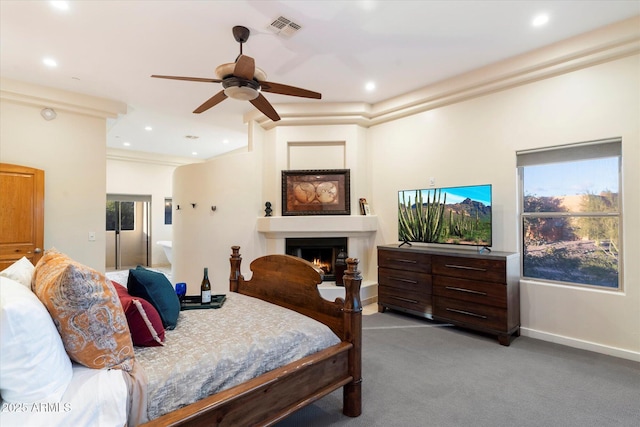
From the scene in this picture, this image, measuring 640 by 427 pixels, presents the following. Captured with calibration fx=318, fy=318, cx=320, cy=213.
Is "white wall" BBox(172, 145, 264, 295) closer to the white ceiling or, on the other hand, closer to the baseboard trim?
the white ceiling

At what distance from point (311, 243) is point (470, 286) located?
→ 2.33 meters

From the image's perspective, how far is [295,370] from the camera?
175cm

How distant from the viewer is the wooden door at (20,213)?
364 cm

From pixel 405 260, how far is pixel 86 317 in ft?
11.4

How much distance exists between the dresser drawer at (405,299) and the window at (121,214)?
6875mm

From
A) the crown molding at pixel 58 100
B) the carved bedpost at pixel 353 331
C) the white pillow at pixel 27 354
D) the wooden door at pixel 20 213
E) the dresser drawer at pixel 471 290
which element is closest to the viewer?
the white pillow at pixel 27 354

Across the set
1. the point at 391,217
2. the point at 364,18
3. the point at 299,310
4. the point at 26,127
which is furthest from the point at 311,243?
the point at 26,127

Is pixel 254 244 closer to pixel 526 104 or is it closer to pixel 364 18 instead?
pixel 364 18

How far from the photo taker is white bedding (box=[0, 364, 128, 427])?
43.6 inches

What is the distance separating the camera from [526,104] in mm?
3541

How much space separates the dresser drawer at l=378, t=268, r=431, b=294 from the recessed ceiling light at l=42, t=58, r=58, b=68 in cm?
454

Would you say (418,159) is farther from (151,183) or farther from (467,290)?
(151,183)

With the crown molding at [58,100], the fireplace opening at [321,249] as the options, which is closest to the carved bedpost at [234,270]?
the fireplace opening at [321,249]

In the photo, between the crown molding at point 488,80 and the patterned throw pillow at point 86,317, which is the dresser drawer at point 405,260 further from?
the patterned throw pillow at point 86,317
